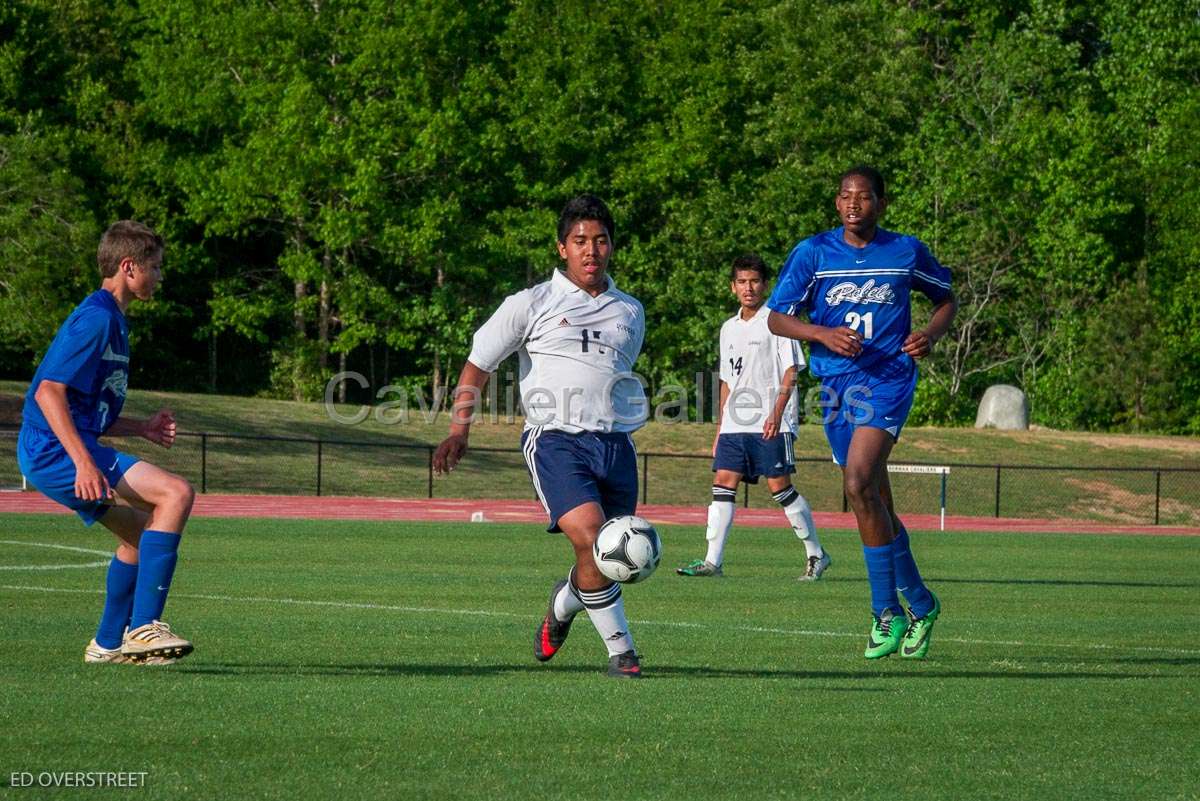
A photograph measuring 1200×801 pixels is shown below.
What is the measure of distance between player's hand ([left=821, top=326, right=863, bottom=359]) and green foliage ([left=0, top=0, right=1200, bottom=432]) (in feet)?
135

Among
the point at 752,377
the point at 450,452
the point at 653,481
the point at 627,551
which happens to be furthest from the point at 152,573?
the point at 653,481

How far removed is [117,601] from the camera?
8070 mm

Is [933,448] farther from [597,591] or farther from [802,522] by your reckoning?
[597,591]

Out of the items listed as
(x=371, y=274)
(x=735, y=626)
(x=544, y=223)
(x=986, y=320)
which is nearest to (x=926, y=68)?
(x=986, y=320)

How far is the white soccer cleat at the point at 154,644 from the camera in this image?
772 centimetres

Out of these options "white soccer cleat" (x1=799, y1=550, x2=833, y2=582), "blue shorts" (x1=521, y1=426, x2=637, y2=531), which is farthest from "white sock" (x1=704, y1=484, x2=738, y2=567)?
"blue shorts" (x1=521, y1=426, x2=637, y2=531)

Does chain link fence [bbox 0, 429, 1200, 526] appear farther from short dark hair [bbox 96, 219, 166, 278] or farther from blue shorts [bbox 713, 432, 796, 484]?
short dark hair [bbox 96, 219, 166, 278]

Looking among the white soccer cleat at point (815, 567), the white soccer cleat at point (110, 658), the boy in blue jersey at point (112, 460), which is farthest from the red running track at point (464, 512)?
the boy in blue jersey at point (112, 460)

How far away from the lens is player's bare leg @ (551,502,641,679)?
26.0 feet

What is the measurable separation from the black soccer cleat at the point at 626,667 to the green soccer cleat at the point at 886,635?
5.09 ft

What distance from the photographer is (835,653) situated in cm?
932

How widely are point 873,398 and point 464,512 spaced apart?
66.9ft

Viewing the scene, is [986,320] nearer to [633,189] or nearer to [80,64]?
[633,189]

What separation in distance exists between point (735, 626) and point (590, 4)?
147ft
